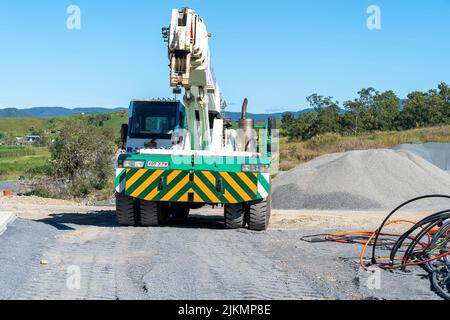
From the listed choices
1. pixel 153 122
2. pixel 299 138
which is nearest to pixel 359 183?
pixel 153 122

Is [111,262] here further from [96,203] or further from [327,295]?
[96,203]

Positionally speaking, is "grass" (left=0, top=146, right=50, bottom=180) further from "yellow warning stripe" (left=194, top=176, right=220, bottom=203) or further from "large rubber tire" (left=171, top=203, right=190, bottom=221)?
"yellow warning stripe" (left=194, top=176, right=220, bottom=203)

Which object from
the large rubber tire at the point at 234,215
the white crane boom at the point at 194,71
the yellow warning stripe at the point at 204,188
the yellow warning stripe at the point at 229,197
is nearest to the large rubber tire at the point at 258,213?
the large rubber tire at the point at 234,215

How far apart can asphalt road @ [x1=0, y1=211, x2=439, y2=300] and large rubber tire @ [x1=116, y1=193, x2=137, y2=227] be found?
391 millimetres

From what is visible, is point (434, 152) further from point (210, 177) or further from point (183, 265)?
point (183, 265)

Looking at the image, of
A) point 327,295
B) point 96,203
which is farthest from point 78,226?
point 96,203

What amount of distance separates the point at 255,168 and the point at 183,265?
4.32 meters

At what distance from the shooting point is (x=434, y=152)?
120ft

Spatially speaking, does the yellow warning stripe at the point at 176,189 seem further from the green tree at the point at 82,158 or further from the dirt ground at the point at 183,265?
the green tree at the point at 82,158

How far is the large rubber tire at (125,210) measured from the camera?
1302cm

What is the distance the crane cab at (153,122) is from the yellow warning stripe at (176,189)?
3.37m
